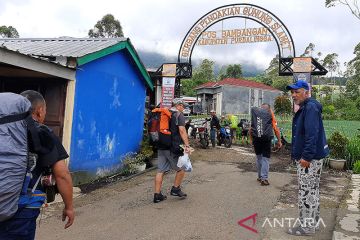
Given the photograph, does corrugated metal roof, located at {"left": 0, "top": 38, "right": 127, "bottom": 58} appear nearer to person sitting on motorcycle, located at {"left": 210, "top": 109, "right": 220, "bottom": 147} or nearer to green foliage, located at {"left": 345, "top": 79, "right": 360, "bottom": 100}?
person sitting on motorcycle, located at {"left": 210, "top": 109, "right": 220, "bottom": 147}

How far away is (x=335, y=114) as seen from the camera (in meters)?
37.5

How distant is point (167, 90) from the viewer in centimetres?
1466

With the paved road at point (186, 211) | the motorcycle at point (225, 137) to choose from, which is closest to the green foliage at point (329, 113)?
the motorcycle at point (225, 137)

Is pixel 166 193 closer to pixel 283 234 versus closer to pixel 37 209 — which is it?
pixel 283 234

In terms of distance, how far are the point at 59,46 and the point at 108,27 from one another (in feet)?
95.6

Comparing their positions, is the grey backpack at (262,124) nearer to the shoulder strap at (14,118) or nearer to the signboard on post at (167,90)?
the shoulder strap at (14,118)

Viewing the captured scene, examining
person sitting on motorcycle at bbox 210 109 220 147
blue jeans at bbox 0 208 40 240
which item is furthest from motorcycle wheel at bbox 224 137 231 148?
blue jeans at bbox 0 208 40 240

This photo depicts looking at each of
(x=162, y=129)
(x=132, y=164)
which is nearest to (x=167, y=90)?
(x=132, y=164)

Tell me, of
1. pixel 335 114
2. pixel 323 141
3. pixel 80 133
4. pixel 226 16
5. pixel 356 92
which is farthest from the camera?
pixel 356 92

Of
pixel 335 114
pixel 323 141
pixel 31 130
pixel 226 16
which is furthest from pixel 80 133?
pixel 335 114

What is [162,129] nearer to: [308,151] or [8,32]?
[308,151]

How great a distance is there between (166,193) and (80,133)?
2334 millimetres

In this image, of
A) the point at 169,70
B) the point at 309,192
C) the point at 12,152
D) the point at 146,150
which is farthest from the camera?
the point at 169,70

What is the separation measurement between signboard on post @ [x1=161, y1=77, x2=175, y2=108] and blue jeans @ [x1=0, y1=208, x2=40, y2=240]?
11.8 meters
